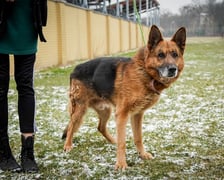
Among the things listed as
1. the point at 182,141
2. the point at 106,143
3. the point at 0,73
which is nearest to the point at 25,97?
the point at 0,73

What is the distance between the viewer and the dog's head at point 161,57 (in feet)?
10.1

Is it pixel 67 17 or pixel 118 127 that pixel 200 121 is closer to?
pixel 118 127

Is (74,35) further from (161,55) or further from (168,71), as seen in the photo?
(168,71)

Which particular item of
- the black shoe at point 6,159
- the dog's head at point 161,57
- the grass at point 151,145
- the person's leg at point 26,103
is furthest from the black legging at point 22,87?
the dog's head at point 161,57

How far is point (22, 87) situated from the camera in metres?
2.88

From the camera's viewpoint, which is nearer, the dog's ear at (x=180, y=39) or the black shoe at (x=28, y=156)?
the black shoe at (x=28, y=156)

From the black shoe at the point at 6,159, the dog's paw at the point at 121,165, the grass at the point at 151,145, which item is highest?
the black shoe at the point at 6,159

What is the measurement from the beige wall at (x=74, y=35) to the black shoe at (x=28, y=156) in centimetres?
983

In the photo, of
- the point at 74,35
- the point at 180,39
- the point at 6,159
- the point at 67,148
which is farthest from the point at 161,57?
the point at 74,35

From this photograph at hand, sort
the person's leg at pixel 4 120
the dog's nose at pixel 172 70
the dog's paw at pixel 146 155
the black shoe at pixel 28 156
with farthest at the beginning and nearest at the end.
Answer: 1. the dog's paw at pixel 146 155
2. the dog's nose at pixel 172 70
3. the black shoe at pixel 28 156
4. the person's leg at pixel 4 120

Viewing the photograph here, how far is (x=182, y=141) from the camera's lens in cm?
397

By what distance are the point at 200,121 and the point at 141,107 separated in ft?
6.81

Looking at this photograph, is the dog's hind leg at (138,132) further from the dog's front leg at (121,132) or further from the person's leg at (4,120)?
the person's leg at (4,120)

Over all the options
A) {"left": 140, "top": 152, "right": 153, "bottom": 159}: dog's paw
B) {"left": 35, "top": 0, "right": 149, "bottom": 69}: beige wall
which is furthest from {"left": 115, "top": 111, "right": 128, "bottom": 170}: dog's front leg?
{"left": 35, "top": 0, "right": 149, "bottom": 69}: beige wall
